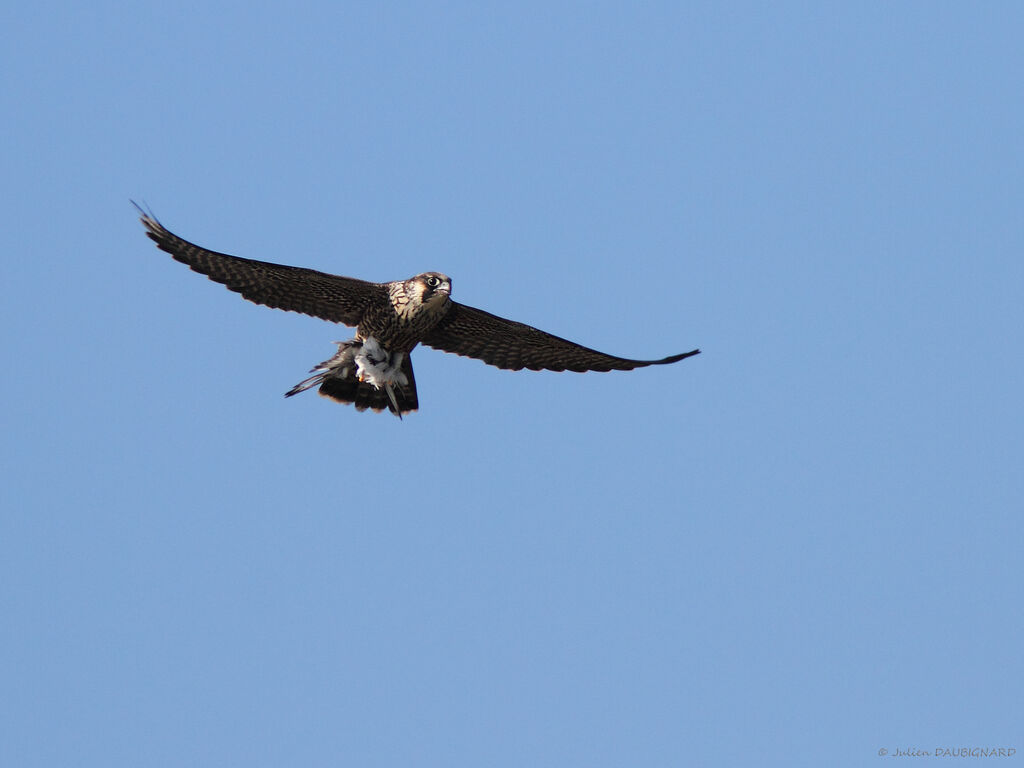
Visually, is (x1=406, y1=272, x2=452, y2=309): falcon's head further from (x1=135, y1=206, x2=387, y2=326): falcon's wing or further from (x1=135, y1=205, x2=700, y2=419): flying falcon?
(x1=135, y1=206, x2=387, y2=326): falcon's wing

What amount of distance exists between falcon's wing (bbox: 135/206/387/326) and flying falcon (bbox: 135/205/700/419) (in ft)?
0.03

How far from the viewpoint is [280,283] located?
49.5 ft

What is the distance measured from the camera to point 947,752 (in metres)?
13.1

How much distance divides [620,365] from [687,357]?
1.35m

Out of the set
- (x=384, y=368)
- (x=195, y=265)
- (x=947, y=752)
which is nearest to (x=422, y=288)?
(x=384, y=368)

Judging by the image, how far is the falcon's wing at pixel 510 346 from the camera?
613 inches

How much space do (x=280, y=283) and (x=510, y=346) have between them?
270 cm

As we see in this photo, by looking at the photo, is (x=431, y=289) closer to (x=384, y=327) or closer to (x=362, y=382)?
(x=384, y=327)

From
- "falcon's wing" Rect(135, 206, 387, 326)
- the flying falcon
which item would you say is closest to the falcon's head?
the flying falcon

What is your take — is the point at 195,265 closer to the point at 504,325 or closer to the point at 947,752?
the point at 504,325

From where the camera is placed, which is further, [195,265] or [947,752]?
[195,265]

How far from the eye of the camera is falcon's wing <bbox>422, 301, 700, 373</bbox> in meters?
15.6

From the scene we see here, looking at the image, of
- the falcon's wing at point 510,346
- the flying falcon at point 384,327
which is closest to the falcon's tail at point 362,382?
the flying falcon at point 384,327

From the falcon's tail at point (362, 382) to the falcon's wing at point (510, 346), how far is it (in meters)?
0.62
